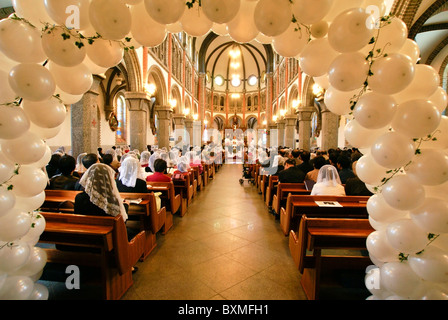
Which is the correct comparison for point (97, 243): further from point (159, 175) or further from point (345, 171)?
point (345, 171)

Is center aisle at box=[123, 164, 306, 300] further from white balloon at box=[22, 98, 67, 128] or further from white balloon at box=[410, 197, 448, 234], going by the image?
white balloon at box=[22, 98, 67, 128]

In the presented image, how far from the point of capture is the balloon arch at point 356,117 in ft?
5.09

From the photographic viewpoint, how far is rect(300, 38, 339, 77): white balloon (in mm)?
2033

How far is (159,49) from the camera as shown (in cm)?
1116

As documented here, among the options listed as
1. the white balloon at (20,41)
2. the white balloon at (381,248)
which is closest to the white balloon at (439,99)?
the white balloon at (381,248)

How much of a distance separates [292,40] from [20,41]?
220 centimetres

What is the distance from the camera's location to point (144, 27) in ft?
7.04

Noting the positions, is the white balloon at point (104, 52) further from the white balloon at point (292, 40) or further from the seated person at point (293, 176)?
the seated person at point (293, 176)

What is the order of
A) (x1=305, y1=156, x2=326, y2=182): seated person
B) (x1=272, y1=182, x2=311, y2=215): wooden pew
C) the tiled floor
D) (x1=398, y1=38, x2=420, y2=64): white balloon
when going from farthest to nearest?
(x1=272, y1=182, x2=311, y2=215): wooden pew, (x1=305, y1=156, x2=326, y2=182): seated person, the tiled floor, (x1=398, y1=38, x2=420, y2=64): white balloon

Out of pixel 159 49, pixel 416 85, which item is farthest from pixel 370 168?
pixel 159 49

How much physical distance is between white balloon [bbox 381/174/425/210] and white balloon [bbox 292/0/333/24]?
1403 mm

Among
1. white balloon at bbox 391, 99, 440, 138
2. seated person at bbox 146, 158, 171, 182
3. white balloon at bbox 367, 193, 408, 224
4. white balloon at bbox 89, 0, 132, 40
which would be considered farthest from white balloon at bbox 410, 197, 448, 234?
seated person at bbox 146, 158, 171, 182

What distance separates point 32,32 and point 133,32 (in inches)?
31.7

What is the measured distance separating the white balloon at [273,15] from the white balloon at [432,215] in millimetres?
1750
